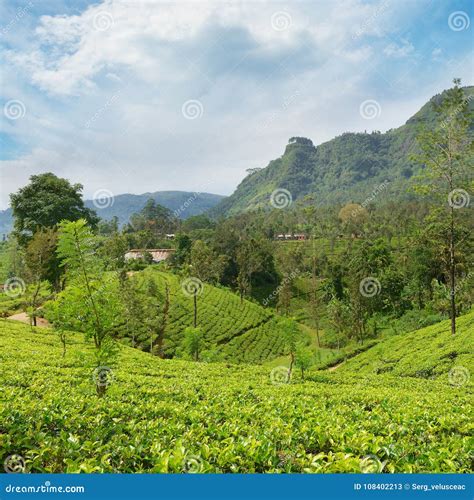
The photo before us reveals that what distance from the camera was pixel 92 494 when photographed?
4.41m

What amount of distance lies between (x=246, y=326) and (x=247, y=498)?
49167mm

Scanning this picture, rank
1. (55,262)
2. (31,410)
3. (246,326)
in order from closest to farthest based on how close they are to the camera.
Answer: (31,410) → (55,262) → (246,326)

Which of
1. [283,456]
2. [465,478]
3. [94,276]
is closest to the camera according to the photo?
[465,478]

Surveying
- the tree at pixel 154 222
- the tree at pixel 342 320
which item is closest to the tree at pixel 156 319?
the tree at pixel 342 320

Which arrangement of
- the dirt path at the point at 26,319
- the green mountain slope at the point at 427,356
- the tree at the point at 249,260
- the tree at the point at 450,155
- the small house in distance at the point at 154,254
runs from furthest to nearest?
1. the small house in distance at the point at 154,254
2. the tree at the point at 249,260
3. the dirt path at the point at 26,319
4. the tree at the point at 450,155
5. the green mountain slope at the point at 427,356

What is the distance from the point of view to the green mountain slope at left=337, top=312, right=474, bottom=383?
18.4m

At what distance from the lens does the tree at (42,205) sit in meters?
41.6

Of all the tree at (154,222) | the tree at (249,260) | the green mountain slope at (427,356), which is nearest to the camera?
the green mountain slope at (427,356)

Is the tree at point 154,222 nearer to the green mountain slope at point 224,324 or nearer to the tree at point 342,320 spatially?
the green mountain slope at point 224,324

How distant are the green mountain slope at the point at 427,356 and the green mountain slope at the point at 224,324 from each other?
13.4 metres

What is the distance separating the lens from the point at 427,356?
69.2ft

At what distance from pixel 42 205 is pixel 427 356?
3947 centimetres

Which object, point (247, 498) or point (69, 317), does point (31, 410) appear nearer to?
point (69, 317)

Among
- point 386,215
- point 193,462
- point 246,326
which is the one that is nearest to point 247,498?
point 193,462
